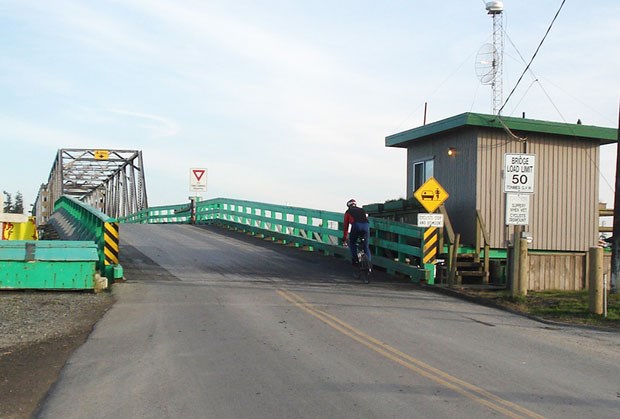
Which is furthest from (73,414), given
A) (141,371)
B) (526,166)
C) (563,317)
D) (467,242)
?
(467,242)

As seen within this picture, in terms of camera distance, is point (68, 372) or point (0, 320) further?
point (0, 320)

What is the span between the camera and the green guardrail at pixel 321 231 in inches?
634

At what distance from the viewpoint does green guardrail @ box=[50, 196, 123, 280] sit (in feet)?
46.6

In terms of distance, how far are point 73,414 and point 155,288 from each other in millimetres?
7502

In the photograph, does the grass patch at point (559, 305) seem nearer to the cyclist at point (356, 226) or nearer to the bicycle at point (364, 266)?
the bicycle at point (364, 266)

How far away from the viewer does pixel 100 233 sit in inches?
579

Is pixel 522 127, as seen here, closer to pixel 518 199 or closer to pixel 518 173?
pixel 518 173

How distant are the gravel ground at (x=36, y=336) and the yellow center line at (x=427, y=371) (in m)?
3.48

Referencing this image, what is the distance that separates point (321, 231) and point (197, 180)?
549 inches

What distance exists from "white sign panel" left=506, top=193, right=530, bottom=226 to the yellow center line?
4.63 meters

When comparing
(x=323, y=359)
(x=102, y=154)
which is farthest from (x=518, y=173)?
(x=102, y=154)

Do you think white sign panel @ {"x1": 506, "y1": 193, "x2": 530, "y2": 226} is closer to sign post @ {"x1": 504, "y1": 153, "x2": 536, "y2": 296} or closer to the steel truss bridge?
sign post @ {"x1": 504, "y1": 153, "x2": 536, "y2": 296}

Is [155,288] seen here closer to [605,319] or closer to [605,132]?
[605,319]

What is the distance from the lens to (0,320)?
33.1ft
